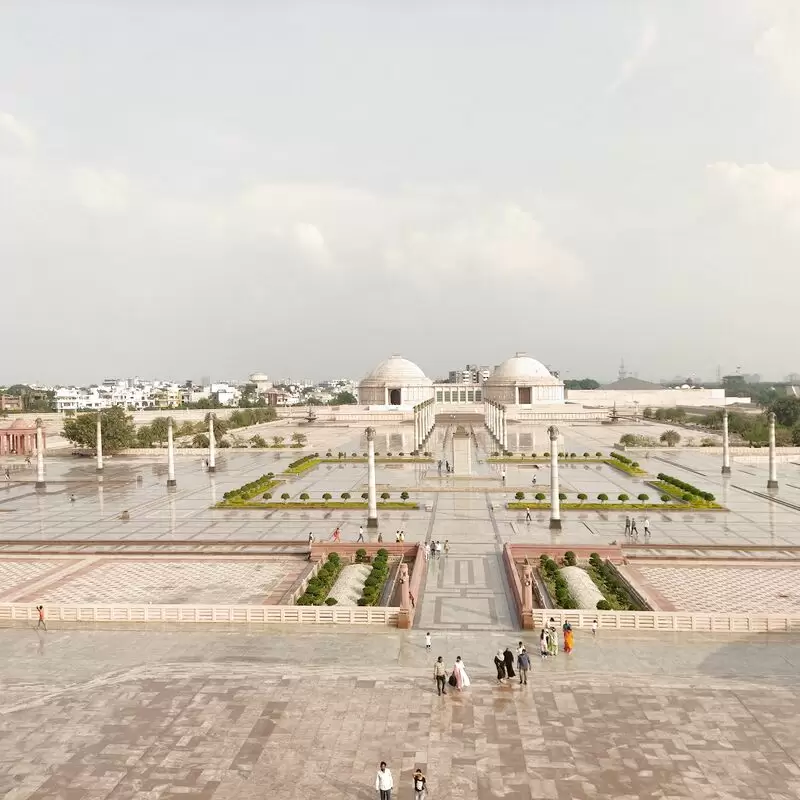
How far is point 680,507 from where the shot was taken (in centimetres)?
3195

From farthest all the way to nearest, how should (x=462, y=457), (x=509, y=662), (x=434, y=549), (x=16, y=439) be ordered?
(x=16, y=439) < (x=462, y=457) < (x=434, y=549) < (x=509, y=662)

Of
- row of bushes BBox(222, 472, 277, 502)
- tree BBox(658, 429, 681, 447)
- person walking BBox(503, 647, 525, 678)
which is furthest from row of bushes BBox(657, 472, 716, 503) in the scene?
tree BBox(658, 429, 681, 447)

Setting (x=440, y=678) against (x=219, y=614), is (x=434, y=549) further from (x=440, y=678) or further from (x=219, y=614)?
(x=440, y=678)

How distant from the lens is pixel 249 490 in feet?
120

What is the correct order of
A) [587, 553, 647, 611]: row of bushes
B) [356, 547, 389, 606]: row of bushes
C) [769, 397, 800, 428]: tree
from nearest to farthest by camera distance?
[587, 553, 647, 611]: row of bushes, [356, 547, 389, 606]: row of bushes, [769, 397, 800, 428]: tree

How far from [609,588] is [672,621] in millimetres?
4397

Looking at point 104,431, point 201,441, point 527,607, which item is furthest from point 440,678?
point 201,441

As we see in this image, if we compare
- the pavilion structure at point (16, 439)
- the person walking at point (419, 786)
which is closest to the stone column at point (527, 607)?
the person walking at point (419, 786)

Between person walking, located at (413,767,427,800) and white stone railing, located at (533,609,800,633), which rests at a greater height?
person walking, located at (413,767,427,800)

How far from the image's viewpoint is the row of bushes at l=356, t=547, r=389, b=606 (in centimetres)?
1847

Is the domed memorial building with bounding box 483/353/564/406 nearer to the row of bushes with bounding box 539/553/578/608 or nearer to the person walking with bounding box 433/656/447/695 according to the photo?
the row of bushes with bounding box 539/553/578/608

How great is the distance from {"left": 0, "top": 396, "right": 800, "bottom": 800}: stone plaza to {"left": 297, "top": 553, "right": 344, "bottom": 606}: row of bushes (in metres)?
0.80

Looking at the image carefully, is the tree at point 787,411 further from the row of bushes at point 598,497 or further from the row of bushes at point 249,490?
the row of bushes at point 249,490

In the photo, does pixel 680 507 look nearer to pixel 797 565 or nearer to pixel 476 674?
pixel 797 565
